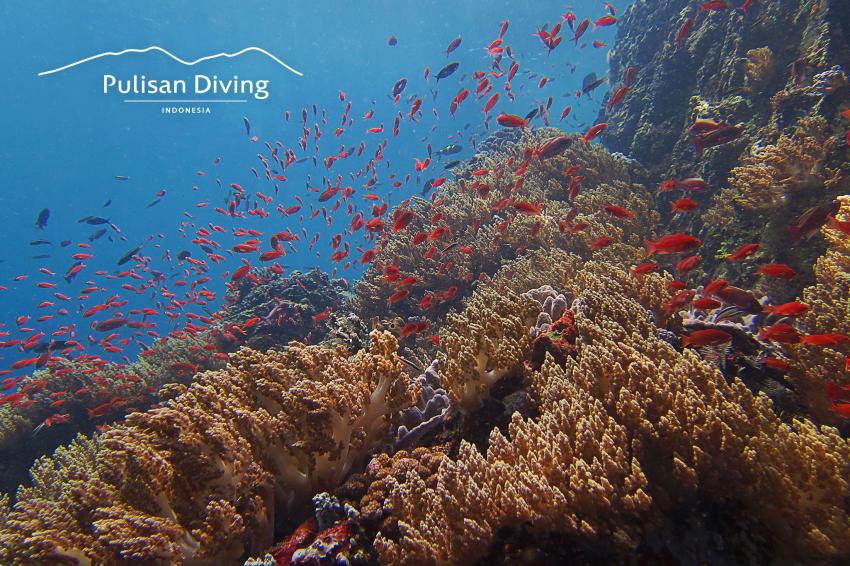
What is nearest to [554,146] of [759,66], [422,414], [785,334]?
[785,334]

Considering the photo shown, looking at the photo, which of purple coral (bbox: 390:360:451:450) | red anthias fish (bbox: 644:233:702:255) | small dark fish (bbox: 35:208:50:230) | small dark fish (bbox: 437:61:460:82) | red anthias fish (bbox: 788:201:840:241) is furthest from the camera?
small dark fish (bbox: 35:208:50:230)

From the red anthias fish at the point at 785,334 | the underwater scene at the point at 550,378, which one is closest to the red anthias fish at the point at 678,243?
the underwater scene at the point at 550,378

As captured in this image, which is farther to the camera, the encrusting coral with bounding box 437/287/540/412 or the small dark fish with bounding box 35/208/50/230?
the small dark fish with bounding box 35/208/50/230

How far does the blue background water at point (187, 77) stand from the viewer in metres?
55.5

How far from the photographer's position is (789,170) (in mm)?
5934

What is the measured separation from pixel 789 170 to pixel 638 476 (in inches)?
253

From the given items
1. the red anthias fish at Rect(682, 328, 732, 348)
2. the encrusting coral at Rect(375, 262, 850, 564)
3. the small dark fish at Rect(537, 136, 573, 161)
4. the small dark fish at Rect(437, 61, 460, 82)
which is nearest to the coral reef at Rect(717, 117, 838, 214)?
the small dark fish at Rect(537, 136, 573, 161)

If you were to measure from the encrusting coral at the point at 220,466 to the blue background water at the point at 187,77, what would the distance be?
29.9 m

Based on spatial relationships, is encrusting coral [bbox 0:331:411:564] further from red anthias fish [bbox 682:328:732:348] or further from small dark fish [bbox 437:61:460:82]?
small dark fish [bbox 437:61:460:82]

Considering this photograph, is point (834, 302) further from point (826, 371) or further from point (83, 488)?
Answer: point (83, 488)

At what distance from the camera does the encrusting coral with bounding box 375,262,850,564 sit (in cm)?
204

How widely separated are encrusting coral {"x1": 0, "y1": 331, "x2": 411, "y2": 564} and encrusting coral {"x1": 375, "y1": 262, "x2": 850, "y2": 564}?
773 mm

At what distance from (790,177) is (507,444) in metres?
6.48

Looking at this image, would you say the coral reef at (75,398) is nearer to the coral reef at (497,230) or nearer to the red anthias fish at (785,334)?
the coral reef at (497,230)
